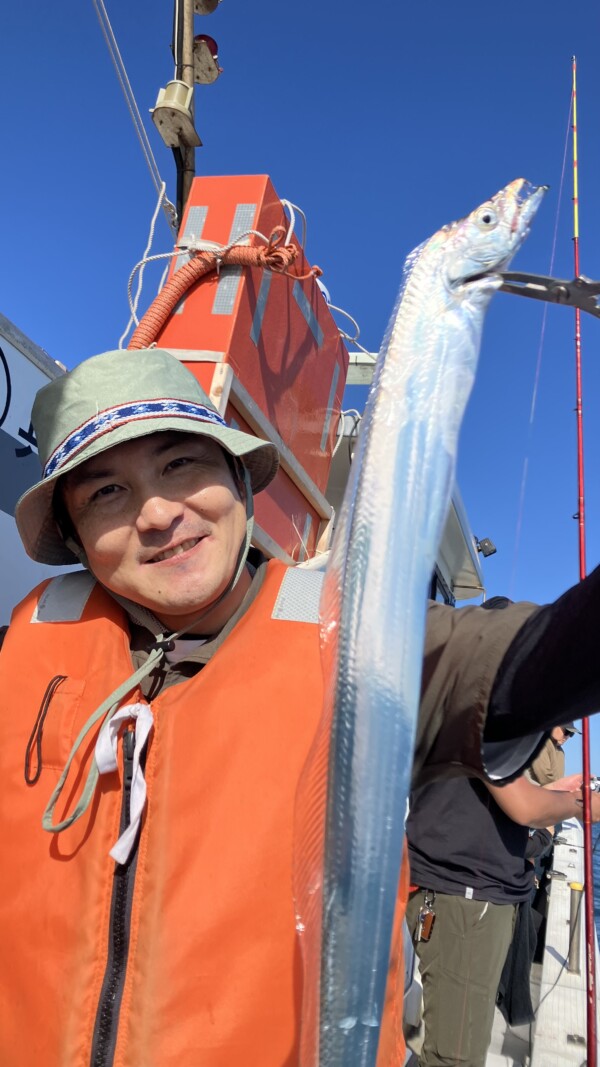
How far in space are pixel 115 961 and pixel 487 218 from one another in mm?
1517

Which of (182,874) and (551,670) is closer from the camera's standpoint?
(551,670)

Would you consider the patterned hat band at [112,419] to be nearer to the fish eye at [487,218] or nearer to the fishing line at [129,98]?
the fish eye at [487,218]

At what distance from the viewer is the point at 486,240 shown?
3.19 ft

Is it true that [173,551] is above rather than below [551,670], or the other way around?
above

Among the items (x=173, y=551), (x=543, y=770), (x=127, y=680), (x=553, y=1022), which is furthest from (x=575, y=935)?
(x=173, y=551)

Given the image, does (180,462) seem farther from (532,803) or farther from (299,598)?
(532,803)

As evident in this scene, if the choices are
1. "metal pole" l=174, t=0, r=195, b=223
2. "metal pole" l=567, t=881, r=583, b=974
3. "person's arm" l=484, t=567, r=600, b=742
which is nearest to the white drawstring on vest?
"person's arm" l=484, t=567, r=600, b=742

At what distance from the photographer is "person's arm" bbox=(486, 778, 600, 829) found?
2.88 meters

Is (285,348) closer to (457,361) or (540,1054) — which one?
(457,361)

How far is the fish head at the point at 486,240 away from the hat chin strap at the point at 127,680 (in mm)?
908

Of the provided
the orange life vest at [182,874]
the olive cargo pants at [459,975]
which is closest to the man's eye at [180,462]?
the orange life vest at [182,874]

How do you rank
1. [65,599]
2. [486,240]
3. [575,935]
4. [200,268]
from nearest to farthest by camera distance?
[486,240], [65,599], [200,268], [575,935]

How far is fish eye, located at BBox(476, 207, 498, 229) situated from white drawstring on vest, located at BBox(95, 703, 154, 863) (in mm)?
1163

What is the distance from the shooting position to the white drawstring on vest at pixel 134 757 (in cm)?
137
